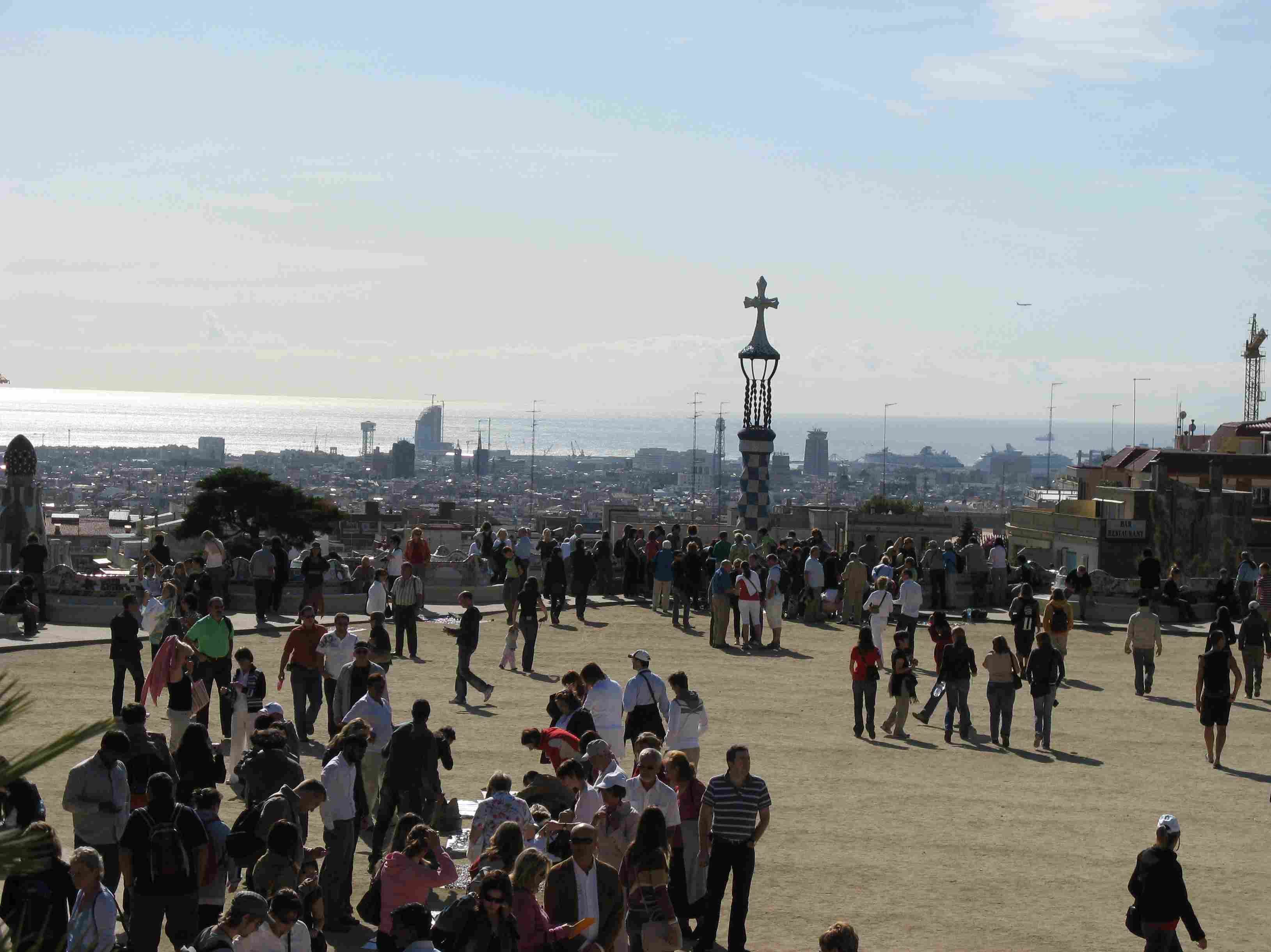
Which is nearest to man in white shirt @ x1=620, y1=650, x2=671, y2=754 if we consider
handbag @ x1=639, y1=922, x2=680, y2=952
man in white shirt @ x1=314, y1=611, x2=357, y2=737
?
man in white shirt @ x1=314, y1=611, x2=357, y2=737

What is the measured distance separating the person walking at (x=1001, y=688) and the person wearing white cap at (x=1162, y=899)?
22.7 feet

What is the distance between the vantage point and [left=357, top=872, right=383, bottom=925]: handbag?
900 centimetres

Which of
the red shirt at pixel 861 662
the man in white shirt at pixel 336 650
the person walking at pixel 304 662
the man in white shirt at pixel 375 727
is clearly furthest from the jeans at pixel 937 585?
the man in white shirt at pixel 375 727

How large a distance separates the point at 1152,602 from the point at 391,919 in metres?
19.9


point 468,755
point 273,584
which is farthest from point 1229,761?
point 273,584

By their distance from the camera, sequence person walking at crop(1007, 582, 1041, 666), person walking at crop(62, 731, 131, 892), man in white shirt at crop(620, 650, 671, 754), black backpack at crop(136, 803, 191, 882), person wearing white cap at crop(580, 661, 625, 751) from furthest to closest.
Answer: person walking at crop(1007, 582, 1041, 666) → man in white shirt at crop(620, 650, 671, 754) → person wearing white cap at crop(580, 661, 625, 751) → person walking at crop(62, 731, 131, 892) → black backpack at crop(136, 803, 191, 882)

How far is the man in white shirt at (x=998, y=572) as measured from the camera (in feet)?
87.8

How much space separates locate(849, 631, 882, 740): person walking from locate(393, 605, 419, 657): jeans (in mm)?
6418

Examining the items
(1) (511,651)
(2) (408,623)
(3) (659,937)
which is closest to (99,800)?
(3) (659,937)

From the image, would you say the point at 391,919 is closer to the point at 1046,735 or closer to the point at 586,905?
the point at 586,905

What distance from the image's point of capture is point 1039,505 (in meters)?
67.4

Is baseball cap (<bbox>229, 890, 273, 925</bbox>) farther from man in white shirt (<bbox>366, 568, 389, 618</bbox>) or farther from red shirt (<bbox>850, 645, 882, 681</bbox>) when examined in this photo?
man in white shirt (<bbox>366, 568, 389, 618</bbox>)

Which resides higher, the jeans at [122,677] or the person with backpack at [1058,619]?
the person with backpack at [1058,619]

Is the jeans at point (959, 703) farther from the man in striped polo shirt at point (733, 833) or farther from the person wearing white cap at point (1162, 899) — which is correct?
the person wearing white cap at point (1162, 899)
